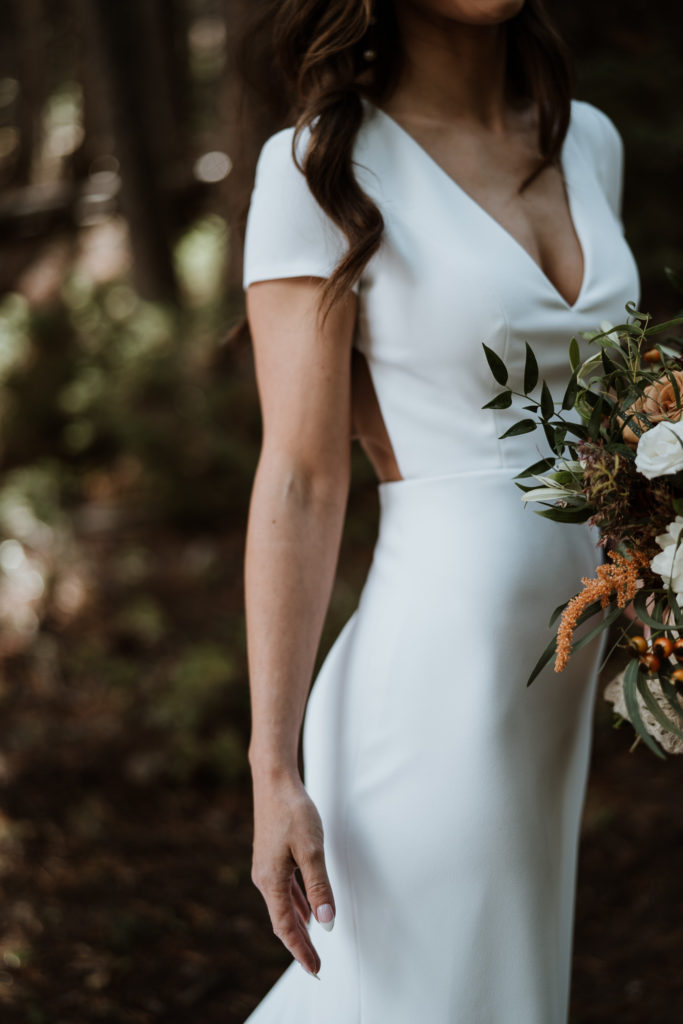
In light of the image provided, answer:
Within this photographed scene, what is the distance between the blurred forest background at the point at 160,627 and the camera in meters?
3.46

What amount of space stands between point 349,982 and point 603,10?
15.4ft

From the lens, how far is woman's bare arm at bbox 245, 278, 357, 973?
1.57 meters

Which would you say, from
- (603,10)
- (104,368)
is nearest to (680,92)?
(603,10)

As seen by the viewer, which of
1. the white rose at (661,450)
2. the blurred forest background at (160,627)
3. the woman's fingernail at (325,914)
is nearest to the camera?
the white rose at (661,450)

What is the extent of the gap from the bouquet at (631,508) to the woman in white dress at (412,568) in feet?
0.82

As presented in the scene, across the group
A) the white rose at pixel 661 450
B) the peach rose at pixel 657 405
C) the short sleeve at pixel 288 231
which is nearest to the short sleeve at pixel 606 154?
the short sleeve at pixel 288 231

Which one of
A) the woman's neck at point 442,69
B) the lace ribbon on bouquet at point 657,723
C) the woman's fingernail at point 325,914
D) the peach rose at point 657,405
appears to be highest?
the woman's neck at point 442,69

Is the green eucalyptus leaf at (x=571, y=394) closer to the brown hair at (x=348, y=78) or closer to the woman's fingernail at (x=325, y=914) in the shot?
the brown hair at (x=348, y=78)

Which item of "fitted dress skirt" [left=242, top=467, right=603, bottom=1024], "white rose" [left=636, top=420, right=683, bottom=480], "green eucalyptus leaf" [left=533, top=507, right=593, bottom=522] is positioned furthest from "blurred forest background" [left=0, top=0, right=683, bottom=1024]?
"white rose" [left=636, top=420, right=683, bottom=480]

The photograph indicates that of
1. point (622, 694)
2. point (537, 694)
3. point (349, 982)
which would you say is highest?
point (622, 694)

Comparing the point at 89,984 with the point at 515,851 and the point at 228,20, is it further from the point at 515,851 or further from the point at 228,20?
the point at 228,20

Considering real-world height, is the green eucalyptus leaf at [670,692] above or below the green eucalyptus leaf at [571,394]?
below

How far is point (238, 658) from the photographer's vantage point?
5.03 m

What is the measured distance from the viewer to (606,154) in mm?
2062
